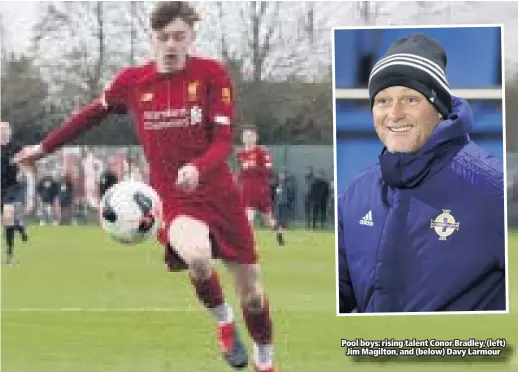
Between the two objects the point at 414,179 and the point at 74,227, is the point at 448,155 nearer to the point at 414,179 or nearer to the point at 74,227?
the point at 414,179

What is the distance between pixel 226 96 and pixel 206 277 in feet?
2.87

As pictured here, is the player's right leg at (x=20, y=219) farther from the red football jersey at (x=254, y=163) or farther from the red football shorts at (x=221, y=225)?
the red football jersey at (x=254, y=163)

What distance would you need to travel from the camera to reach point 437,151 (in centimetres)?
486

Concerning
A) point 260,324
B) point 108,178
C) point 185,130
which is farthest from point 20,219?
point 260,324

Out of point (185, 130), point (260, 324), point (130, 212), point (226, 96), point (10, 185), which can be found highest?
point (226, 96)

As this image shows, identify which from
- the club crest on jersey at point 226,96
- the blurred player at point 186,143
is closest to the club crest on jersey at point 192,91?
the blurred player at point 186,143

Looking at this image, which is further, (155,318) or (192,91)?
(155,318)

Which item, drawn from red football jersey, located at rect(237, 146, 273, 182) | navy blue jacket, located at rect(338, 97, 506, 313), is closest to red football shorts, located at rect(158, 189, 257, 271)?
red football jersey, located at rect(237, 146, 273, 182)

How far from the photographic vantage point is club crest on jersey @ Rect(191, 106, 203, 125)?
4770 mm

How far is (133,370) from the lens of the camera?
493cm

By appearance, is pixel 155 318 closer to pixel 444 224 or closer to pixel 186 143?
pixel 186 143

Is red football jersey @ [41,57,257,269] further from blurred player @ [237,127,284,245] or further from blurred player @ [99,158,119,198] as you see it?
blurred player @ [99,158,119,198]

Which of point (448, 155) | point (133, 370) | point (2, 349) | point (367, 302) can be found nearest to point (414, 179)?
point (448, 155)

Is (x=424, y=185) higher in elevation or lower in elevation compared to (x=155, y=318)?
higher
